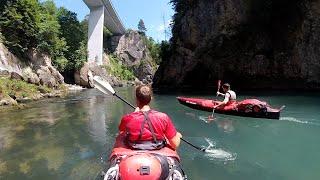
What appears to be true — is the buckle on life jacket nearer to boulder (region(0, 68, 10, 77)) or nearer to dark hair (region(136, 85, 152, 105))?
dark hair (region(136, 85, 152, 105))

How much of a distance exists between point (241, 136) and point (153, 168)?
8328 mm

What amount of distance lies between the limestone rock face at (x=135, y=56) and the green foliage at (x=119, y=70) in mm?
2659

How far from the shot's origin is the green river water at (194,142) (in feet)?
28.0

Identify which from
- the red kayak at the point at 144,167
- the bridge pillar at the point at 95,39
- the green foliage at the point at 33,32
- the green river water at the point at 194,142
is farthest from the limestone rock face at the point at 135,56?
the red kayak at the point at 144,167

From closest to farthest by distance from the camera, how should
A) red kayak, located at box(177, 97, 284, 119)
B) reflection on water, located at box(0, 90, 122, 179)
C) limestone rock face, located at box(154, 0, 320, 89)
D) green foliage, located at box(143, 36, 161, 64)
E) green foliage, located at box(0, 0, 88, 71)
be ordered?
reflection on water, located at box(0, 90, 122, 179) → red kayak, located at box(177, 97, 284, 119) → green foliage, located at box(0, 0, 88, 71) → limestone rock face, located at box(154, 0, 320, 89) → green foliage, located at box(143, 36, 161, 64)

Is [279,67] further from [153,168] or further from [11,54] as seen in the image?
[153,168]

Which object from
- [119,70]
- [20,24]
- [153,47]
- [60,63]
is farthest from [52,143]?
[153,47]

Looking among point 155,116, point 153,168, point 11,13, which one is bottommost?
point 153,168

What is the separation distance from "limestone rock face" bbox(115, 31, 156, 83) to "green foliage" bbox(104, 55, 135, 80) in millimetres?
2659

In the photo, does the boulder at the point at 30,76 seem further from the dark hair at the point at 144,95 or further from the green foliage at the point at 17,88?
the dark hair at the point at 144,95

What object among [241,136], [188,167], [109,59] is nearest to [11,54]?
[241,136]

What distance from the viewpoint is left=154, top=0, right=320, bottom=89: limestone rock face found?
31797 millimetres

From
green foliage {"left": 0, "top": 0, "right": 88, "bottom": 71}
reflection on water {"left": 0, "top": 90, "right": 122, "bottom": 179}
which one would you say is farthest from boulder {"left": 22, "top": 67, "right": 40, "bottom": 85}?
reflection on water {"left": 0, "top": 90, "right": 122, "bottom": 179}

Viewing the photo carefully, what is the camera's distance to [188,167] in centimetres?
870
